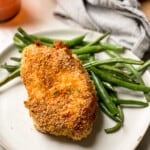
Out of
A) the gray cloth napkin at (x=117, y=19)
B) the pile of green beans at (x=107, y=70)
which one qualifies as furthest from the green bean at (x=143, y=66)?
the gray cloth napkin at (x=117, y=19)

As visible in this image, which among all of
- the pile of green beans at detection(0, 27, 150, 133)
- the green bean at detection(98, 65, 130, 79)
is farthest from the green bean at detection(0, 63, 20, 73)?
the green bean at detection(98, 65, 130, 79)

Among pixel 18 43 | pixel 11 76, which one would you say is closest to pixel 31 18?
pixel 18 43

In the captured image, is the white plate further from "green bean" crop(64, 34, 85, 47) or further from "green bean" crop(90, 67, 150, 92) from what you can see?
"green bean" crop(64, 34, 85, 47)

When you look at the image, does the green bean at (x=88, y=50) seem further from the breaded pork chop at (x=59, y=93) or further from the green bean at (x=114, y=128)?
the green bean at (x=114, y=128)

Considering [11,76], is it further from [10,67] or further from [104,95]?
[104,95]

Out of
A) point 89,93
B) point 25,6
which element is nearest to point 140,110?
point 89,93
